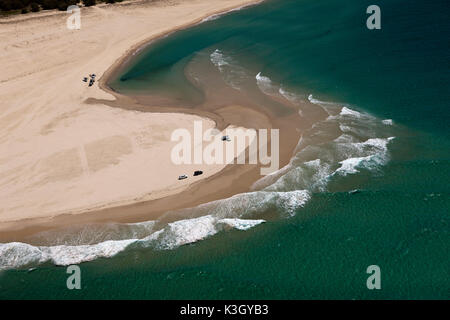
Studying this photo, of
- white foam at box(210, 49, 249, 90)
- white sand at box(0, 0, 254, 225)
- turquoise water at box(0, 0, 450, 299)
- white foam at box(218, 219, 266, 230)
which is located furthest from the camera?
white foam at box(210, 49, 249, 90)

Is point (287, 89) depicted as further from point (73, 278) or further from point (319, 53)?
point (73, 278)

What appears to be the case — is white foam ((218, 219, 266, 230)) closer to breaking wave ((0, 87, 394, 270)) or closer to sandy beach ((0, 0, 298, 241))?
breaking wave ((0, 87, 394, 270))

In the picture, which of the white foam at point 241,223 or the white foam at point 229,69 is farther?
the white foam at point 229,69

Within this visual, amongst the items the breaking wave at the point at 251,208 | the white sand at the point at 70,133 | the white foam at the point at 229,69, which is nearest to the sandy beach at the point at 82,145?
the white sand at the point at 70,133

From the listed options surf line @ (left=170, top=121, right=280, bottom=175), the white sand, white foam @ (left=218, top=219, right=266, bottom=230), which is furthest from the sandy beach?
white foam @ (left=218, top=219, right=266, bottom=230)
